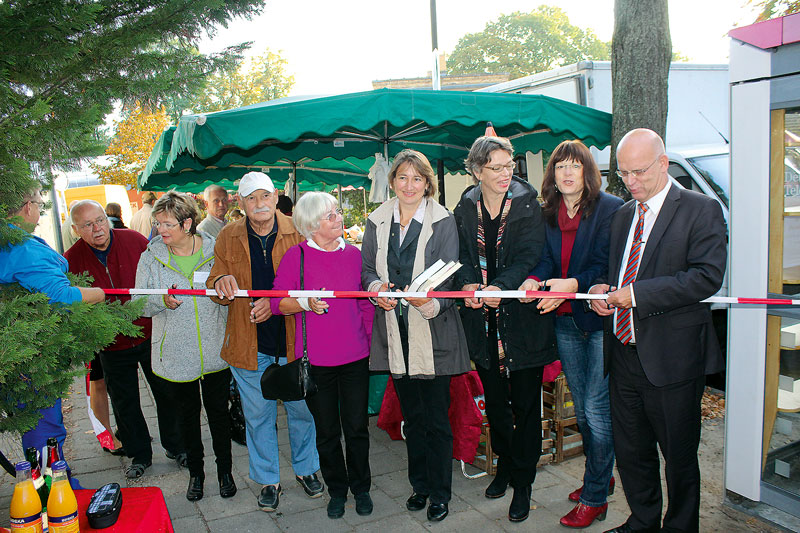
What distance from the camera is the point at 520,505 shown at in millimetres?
3434

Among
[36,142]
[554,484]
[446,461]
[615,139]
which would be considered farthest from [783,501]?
[36,142]

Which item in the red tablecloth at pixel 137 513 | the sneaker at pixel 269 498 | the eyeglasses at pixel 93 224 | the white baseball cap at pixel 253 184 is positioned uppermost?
the white baseball cap at pixel 253 184

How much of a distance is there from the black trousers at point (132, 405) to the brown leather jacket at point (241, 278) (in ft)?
3.42

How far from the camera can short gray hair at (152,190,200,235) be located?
3.67m

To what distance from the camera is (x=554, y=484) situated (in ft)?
12.7

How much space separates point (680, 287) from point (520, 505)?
5.48 feet

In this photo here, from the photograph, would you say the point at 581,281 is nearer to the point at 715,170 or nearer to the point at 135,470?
the point at 135,470

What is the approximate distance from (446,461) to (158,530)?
1653 mm

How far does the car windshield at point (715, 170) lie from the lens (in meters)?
6.12

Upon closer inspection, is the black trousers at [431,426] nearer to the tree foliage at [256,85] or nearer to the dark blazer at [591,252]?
the dark blazer at [591,252]

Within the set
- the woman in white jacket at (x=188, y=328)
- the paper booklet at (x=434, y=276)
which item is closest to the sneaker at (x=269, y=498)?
the woman in white jacket at (x=188, y=328)

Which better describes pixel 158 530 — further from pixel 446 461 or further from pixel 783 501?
pixel 783 501

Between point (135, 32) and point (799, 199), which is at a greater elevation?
point (135, 32)

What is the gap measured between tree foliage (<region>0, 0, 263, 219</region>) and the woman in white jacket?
122 centimetres
